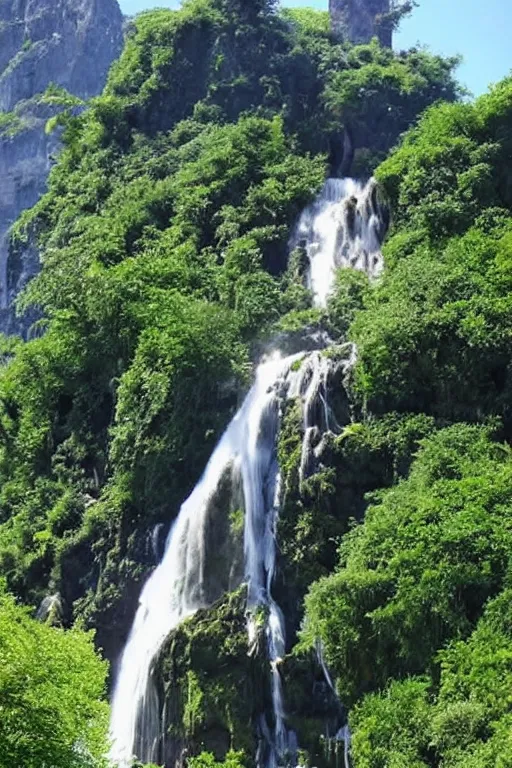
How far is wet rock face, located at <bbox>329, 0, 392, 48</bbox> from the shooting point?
142 feet

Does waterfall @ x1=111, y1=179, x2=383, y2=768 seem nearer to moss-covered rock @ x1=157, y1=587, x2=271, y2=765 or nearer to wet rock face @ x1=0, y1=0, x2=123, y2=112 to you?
moss-covered rock @ x1=157, y1=587, x2=271, y2=765

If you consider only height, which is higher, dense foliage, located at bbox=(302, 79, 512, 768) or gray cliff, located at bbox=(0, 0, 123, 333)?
gray cliff, located at bbox=(0, 0, 123, 333)

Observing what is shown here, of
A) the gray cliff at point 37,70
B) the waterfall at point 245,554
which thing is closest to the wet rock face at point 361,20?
the gray cliff at point 37,70

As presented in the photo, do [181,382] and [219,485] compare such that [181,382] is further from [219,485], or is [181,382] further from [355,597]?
[355,597]

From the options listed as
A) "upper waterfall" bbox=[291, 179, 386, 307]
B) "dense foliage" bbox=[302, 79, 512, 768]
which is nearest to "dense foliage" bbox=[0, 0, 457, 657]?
"upper waterfall" bbox=[291, 179, 386, 307]

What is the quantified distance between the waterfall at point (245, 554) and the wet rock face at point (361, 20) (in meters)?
23.8

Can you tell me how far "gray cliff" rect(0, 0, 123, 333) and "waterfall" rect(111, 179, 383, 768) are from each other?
32814mm

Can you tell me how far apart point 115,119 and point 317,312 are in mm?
14948

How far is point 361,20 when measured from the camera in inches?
1716

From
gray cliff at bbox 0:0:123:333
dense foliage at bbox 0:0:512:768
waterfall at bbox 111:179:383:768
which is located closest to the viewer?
dense foliage at bbox 0:0:512:768

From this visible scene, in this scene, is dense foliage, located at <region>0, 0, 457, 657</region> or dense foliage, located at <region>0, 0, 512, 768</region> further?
dense foliage, located at <region>0, 0, 457, 657</region>

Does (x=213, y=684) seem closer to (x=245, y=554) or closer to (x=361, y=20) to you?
(x=245, y=554)

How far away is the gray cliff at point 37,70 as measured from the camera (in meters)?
54.9

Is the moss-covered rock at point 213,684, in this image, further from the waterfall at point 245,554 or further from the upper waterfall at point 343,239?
the upper waterfall at point 343,239
